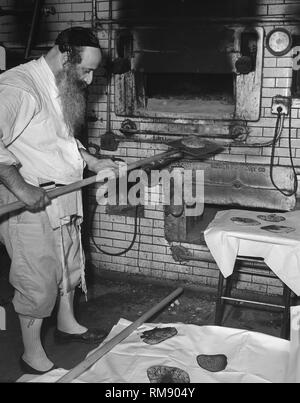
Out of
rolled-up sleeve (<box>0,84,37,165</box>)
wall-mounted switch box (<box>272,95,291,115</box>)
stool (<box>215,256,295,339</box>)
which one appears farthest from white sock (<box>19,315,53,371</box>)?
wall-mounted switch box (<box>272,95,291,115</box>)

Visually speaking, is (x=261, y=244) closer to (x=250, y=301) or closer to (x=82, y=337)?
(x=250, y=301)

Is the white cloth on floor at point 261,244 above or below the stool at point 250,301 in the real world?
above

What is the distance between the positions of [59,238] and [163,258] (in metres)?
1.88

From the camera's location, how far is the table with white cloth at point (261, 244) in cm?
354

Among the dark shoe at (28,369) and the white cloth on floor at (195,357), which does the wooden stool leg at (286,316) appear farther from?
the dark shoe at (28,369)

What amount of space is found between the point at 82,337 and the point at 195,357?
166 centimetres

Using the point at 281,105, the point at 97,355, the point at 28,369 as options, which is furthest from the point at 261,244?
the point at 28,369

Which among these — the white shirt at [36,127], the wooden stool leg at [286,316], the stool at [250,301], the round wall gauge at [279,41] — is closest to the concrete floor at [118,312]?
the stool at [250,301]

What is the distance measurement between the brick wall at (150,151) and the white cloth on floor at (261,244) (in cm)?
101

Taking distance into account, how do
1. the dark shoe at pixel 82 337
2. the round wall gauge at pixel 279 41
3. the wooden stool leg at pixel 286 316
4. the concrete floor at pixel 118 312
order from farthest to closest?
1. the round wall gauge at pixel 279 41
2. the dark shoe at pixel 82 337
3. the concrete floor at pixel 118 312
4. the wooden stool leg at pixel 286 316

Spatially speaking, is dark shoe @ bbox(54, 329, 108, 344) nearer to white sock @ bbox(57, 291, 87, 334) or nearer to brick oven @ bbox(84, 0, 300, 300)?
white sock @ bbox(57, 291, 87, 334)

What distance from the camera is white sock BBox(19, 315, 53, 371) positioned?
3.48 m

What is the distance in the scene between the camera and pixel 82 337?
4.01 meters

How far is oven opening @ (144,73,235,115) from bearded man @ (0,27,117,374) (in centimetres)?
159
